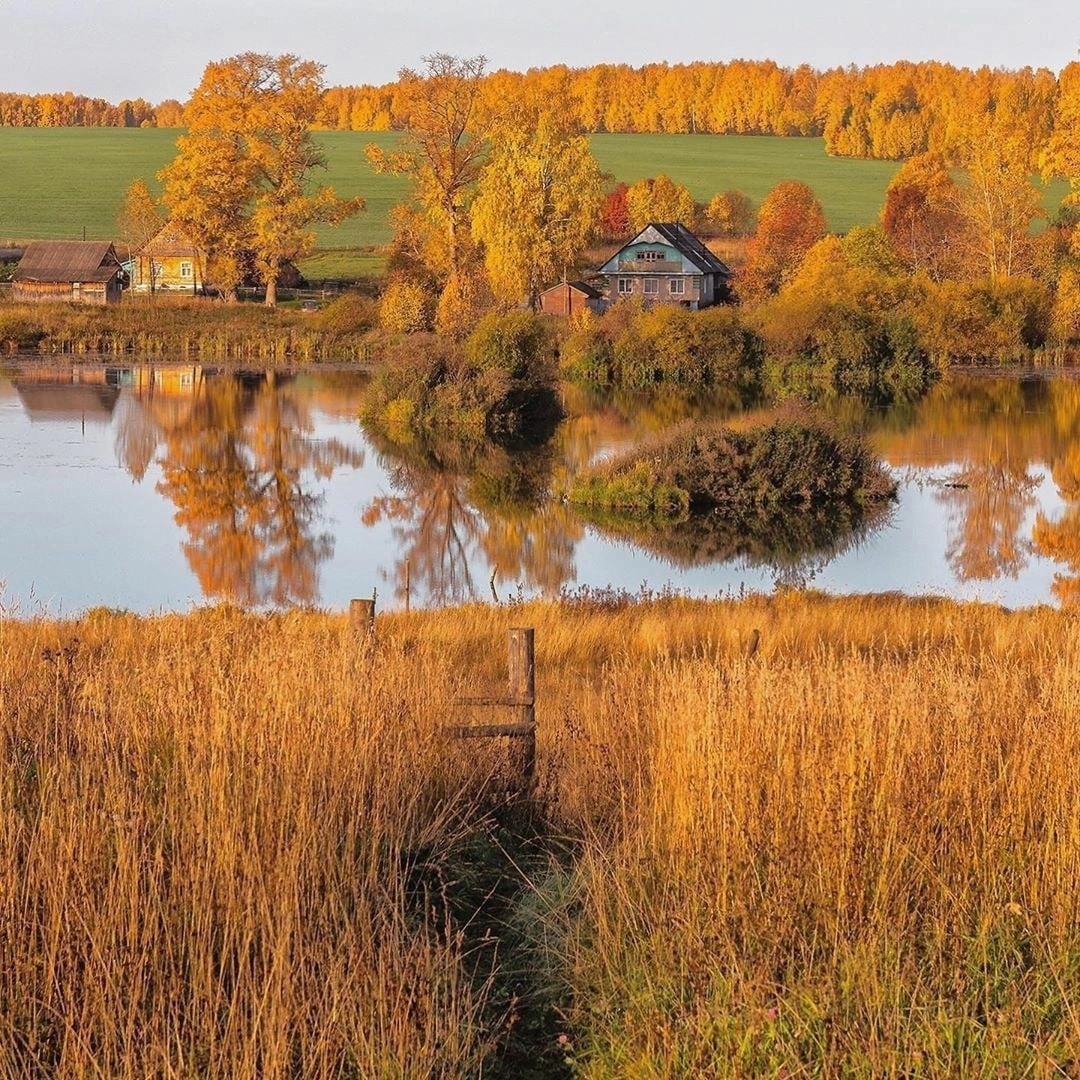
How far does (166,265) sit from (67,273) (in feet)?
19.4

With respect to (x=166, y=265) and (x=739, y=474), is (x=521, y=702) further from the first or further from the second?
(x=166, y=265)

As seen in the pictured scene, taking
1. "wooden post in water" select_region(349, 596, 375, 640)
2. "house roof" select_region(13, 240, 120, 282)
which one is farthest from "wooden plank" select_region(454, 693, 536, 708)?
"house roof" select_region(13, 240, 120, 282)

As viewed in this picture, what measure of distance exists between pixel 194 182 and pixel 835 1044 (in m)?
67.7

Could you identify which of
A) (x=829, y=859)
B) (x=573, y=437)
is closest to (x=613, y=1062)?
(x=829, y=859)

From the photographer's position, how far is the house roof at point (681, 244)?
7800 cm

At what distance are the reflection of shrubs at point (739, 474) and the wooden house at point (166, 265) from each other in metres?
49.7

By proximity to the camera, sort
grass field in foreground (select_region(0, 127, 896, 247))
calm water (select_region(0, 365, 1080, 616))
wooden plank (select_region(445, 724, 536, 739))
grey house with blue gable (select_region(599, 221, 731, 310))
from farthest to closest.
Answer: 1. grass field in foreground (select_region(0, 127, 896, 247))
2. grey house with blue gable (select_region(599, 221, 731, 310))
3. calm water (select_region(0, 365, 1080, 616))
4. wooden plank (select_region(445, 724, 536, 739))

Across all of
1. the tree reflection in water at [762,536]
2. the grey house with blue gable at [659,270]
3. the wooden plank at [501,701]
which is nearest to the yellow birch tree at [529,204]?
the grey house with blue gable at [659,270]

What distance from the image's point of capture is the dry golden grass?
16.7 ft

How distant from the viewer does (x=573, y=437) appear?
40.2m

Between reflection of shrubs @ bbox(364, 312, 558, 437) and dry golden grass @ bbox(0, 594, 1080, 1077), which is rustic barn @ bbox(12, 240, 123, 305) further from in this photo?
dry golden grass @ bbox(0, 594, 1080, 1077)

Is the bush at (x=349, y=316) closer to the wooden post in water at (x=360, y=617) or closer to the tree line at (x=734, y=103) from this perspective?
the wooden post in water at (x=360, y=617)

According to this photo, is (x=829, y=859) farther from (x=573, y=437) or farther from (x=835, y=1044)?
(x=573, y=437)

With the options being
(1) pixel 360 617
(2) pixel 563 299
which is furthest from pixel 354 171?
(1) pixel 360 617
